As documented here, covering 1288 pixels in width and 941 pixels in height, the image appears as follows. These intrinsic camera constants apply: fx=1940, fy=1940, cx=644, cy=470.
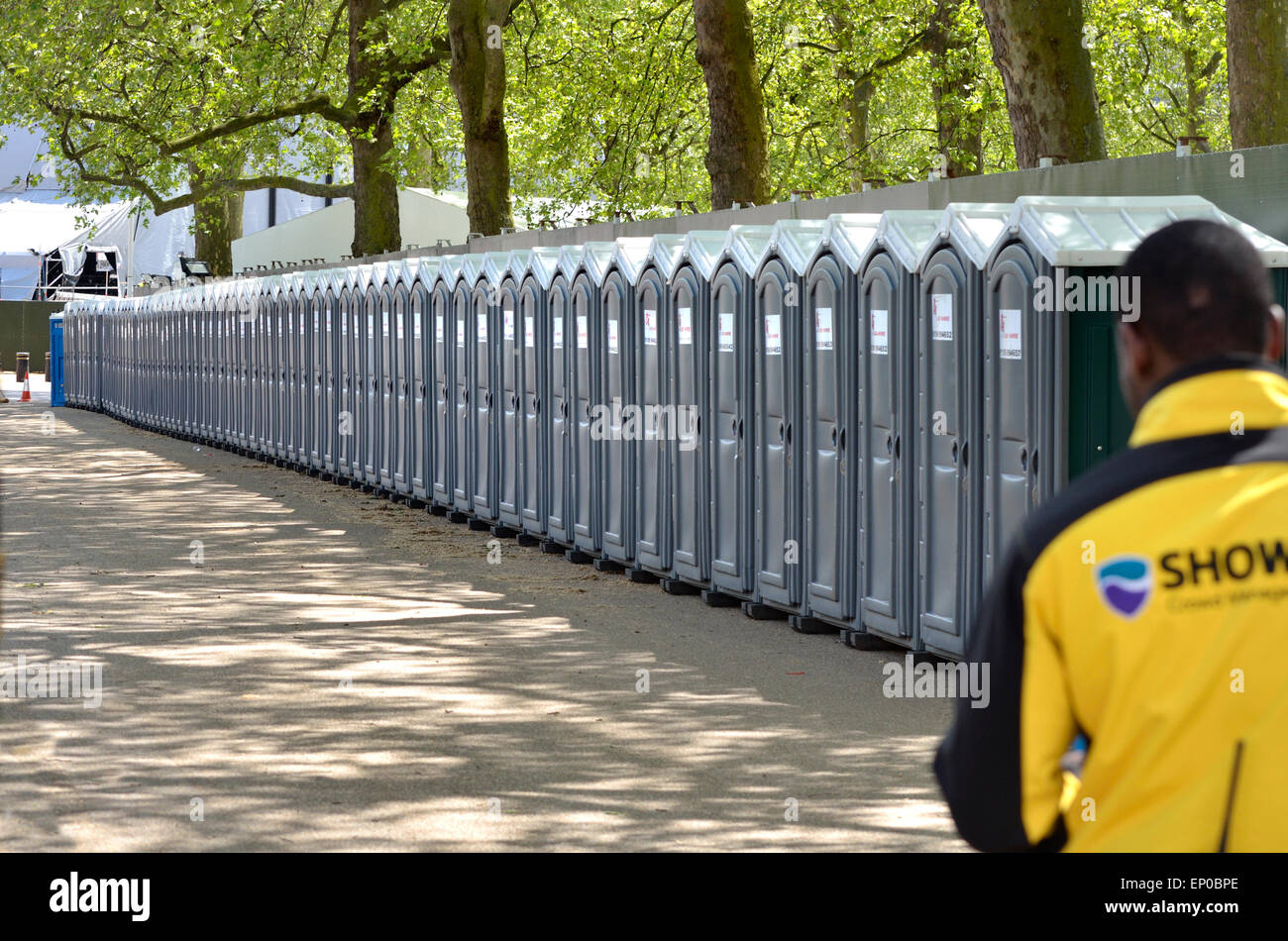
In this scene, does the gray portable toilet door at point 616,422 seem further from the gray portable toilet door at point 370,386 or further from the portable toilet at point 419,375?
the gray portable toilet door at point 370,386

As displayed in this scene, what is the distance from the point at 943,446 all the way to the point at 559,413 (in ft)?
16.0

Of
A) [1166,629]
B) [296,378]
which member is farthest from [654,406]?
[296,378]

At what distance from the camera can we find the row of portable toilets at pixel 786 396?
784cm

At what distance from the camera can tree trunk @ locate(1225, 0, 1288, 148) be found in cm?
1313

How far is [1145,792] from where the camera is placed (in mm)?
2035

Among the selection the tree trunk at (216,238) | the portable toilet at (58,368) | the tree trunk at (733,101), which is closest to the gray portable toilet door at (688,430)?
the tree trunk at (733,101)

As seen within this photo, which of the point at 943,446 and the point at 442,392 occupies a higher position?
the point at 442,392

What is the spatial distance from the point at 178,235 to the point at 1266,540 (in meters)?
57.9

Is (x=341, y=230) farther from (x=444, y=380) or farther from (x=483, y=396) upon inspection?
(x=483, y=396)

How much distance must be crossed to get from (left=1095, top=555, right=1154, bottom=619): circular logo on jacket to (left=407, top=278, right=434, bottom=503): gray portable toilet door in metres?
14.0

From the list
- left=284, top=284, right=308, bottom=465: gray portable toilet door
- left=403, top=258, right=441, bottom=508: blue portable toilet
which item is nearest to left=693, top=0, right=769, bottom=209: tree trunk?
left=403, top=258, right=441, bottom=508: blue portable toilet

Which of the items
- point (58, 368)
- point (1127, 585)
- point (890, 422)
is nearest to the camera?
point (1127, 585)

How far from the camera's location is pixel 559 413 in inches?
511

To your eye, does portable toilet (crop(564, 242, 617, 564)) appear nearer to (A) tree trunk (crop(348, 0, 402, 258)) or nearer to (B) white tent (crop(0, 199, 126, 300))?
(A) tree trunk (crop(348, 0, 402, 258))
